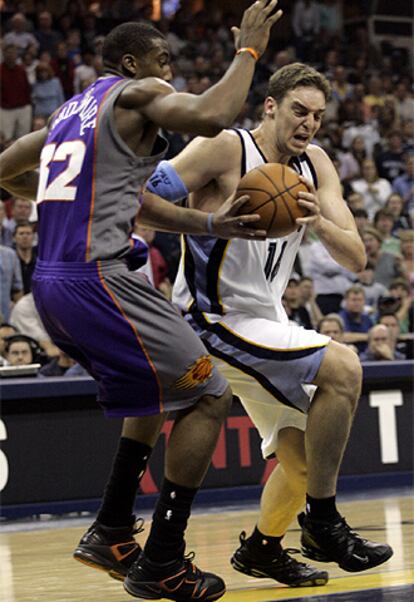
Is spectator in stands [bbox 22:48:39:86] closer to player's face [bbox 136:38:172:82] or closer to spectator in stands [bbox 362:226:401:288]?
spectator in stands [bbox 362:226:401:288]

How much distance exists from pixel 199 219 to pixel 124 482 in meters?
1.02

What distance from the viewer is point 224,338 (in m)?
5.04

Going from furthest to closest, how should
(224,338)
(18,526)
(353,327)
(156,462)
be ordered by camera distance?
(353,327), (156,462), (18,526), (224,338)

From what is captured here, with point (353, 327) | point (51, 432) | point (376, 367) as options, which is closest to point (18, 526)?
point (51, 432)

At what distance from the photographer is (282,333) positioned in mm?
4988

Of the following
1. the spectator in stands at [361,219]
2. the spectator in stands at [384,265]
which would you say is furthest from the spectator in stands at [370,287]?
the spectator in stands at [361,219]

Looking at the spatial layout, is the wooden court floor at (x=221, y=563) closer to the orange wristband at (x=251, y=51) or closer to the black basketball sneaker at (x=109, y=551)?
the black basketball sneaker at (x=109, y=551)

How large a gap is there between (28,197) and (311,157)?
4.06 ft

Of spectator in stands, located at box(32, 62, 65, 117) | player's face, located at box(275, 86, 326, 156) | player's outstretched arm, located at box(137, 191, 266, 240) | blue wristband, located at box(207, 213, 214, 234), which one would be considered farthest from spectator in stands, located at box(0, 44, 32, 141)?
blue wristband, located at box(207, 213, 214, 234)

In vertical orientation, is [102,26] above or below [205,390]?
above

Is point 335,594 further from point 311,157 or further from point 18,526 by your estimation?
point 18,526

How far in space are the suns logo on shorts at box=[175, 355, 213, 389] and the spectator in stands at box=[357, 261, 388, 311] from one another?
7900 mm

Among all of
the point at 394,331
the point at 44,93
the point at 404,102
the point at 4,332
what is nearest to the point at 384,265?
the point at 394,331

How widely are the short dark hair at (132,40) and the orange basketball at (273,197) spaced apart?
62cm
